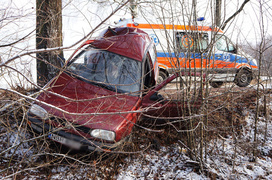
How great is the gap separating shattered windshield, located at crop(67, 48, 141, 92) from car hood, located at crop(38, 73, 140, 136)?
0.67 ft

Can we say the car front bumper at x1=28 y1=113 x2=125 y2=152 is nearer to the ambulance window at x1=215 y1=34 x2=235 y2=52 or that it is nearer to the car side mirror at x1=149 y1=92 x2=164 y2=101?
the car side mirror at x1=149 y1=92 x2=164 y2=101

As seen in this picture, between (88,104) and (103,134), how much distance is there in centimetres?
59

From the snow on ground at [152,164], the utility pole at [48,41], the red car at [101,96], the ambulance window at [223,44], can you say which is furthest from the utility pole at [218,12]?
the utility pole at [48,41]

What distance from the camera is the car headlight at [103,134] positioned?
9.71 feet

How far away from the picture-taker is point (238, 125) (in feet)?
17.1

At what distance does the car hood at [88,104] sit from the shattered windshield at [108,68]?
0.67 feet

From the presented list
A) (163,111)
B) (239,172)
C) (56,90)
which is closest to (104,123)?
(56,90)

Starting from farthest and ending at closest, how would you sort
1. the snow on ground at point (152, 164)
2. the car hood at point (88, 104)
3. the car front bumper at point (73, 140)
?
the snow on ground at point (152, 164) < the car hood at point (88, 104) < the car front bumper at point (73, 140)

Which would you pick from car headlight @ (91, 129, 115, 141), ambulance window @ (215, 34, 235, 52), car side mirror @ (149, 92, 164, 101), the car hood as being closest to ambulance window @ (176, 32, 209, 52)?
ambulance window @ (215, 34, 235, 52)

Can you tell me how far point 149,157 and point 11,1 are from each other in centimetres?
337

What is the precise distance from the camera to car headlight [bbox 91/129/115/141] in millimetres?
2961

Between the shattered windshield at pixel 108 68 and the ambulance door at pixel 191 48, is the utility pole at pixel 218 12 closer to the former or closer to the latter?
the ambulance door at pixel 191 48

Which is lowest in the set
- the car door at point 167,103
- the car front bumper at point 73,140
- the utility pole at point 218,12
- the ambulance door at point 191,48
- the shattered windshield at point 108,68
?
the car front bumper at point 73,140

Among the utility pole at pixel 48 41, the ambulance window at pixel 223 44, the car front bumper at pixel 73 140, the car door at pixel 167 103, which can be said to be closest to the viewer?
the car front bumper at pixel 73 140
